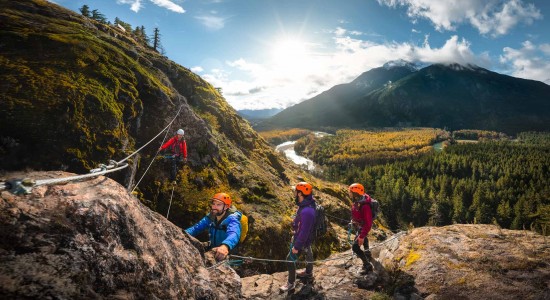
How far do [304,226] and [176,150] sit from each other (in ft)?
34.1

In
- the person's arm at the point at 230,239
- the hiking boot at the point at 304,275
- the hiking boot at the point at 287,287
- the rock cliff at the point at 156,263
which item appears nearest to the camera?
the rock cliff at the point at 156,263

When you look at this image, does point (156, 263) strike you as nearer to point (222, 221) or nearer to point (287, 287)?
point (222, 221)

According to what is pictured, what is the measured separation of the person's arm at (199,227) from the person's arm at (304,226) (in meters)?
3.15

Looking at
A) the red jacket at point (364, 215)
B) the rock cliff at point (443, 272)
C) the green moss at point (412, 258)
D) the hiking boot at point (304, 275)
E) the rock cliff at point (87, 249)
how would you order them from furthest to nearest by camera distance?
the green moss at point (412, 258) → the red jacket at point (364, 215) → the hiking boot at point (304, 275) → the rock cliff at point (443, 272) → the rock cliff at point (87, 249)

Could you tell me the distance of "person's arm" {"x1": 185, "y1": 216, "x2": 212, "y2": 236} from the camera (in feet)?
28.4

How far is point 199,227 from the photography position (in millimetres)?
8820

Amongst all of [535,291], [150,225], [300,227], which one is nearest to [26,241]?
[150,225]

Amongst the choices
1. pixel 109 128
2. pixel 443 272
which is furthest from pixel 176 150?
pixel 443 272

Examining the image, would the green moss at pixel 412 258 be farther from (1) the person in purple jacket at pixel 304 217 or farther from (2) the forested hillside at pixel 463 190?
(2) the forested hillside at pixel 463 190

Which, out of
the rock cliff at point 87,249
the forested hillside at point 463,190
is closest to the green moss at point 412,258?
the rock cliff at point 87,249

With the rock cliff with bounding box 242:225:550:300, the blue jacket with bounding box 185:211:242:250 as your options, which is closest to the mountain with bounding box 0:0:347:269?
the blue jacket with bounding box 185:211:242:250

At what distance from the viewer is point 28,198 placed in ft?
13.8

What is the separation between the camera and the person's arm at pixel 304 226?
9852mm

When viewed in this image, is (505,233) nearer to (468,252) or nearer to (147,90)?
(468,252)
